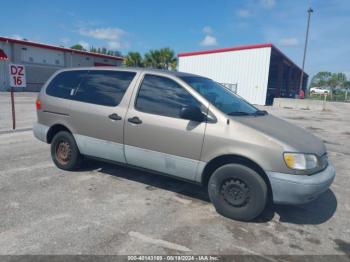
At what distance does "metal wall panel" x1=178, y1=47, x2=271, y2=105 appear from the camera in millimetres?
28641

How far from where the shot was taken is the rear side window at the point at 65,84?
4.85 m

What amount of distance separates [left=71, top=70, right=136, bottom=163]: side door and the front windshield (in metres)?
1.02

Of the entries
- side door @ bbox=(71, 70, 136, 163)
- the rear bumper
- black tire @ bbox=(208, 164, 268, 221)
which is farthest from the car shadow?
the rear bumper

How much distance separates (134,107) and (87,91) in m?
→ 1.08

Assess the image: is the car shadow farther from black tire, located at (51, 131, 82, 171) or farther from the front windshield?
the front windshield

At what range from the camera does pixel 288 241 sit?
10.3ft

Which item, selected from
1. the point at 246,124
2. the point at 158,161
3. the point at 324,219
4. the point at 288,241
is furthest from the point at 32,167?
the point at 324,219

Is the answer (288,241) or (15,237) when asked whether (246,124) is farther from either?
(15,237)

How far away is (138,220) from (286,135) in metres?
2.17

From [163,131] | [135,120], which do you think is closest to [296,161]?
[163,131]

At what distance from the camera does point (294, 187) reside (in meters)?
3.16

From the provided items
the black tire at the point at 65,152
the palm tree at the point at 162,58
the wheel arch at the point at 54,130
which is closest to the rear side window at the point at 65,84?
the wheel arch at the point at 54,130

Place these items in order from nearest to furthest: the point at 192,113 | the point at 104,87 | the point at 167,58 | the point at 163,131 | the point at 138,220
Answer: the point at 138,220
the point at 192,113
the point at 163,131
the point at 104,87
the point at 167,58

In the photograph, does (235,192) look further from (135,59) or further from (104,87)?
(135,59)
